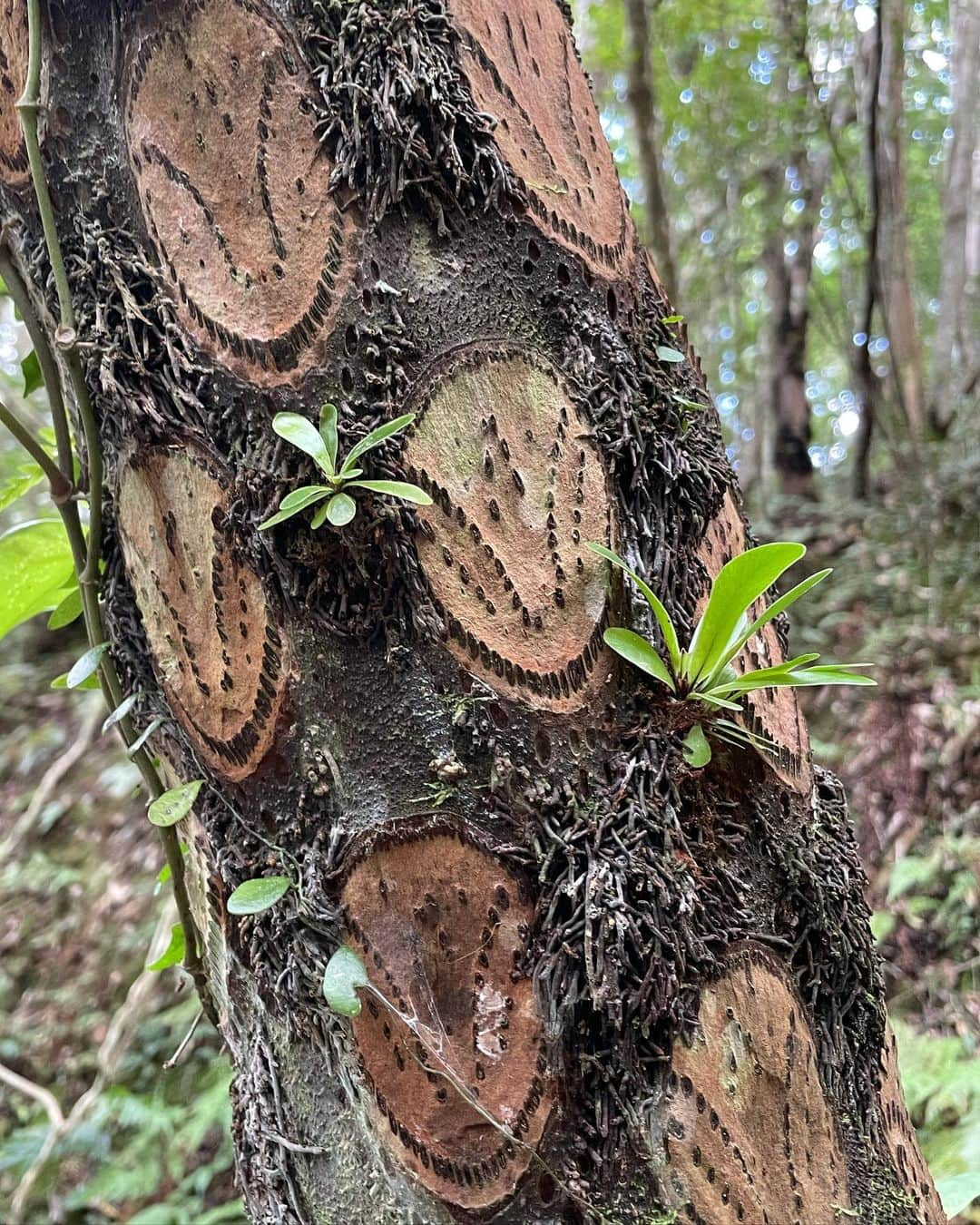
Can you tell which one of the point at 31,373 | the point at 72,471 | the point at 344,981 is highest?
the point at 31,373

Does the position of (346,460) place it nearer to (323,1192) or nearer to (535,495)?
(535,495)

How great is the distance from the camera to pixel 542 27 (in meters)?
0.75

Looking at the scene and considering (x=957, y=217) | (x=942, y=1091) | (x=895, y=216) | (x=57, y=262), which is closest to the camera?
(x=57, y=262)

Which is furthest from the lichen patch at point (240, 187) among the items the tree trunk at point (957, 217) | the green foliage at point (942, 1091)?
the tree trunk at point (957, 217)

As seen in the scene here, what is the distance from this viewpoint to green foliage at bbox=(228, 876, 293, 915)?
612 millimetres

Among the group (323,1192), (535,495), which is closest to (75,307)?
(535,495)

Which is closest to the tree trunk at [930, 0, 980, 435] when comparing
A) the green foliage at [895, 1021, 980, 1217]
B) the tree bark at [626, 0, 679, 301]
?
the tree bark at [626, 0, 679, 301]

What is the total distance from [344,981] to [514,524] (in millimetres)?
352

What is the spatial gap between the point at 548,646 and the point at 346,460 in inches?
7.9

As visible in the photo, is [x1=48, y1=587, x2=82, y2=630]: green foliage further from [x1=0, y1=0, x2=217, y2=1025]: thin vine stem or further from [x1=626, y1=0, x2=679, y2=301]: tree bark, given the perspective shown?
[x1=626, y1=0, x2=679, y2=301]: tree bark

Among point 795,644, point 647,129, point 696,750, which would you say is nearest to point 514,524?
point 696,750

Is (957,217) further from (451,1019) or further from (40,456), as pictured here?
(451,1019)

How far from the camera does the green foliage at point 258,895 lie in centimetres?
61

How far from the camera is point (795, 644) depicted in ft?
12.4
